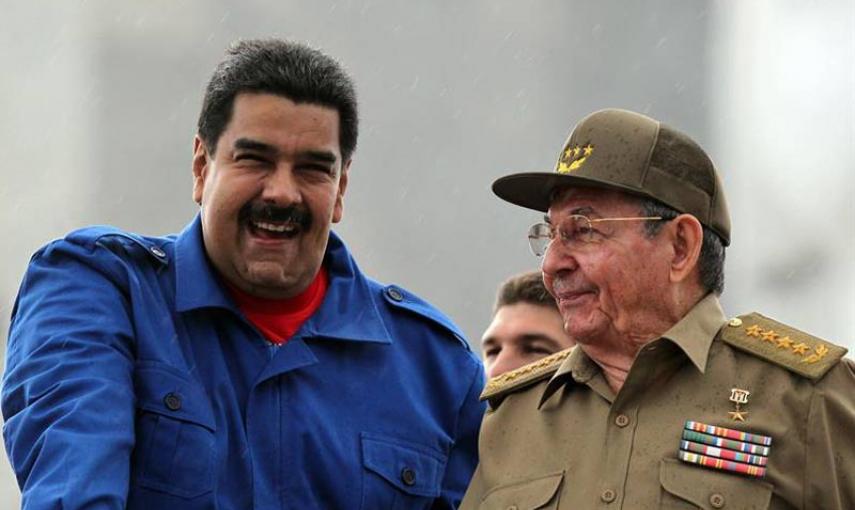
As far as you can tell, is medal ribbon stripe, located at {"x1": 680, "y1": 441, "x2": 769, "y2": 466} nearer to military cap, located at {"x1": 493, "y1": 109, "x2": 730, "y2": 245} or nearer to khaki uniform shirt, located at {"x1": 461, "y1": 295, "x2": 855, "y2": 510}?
khaki uniform shirt, located at {"x1": 461, "y1": 295, "x2": 855, "y2": 510}

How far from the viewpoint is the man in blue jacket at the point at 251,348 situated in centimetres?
478

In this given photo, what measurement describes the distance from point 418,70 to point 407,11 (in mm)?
1403

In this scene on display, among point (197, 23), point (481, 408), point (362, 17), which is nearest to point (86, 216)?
point (197, 23)

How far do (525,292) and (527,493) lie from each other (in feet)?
6.12

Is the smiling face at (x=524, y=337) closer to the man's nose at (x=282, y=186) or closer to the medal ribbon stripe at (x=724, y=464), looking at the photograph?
the man's nose at (x=282, y=186)

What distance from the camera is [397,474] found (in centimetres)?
516

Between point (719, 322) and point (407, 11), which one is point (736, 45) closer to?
point (407, 11)

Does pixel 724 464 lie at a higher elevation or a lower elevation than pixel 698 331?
lower

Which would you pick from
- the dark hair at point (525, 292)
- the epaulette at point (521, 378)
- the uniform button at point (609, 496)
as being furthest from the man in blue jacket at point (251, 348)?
the dark hair at point (525, 292)

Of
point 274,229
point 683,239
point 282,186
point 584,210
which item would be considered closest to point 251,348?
point 274,229

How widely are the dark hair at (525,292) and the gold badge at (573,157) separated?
153 cm

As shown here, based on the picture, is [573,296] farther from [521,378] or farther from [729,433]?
[729,433]

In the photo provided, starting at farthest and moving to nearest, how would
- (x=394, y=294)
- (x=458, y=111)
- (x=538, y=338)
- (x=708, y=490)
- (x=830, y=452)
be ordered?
(x=458, y=111) → (x=538, y=338) → (x=394, y=294) → (x=708, y=490) → (x=830, y=452)

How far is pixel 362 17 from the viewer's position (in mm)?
26375
